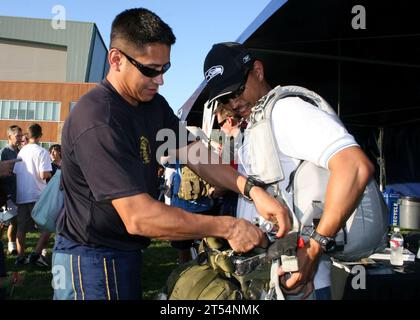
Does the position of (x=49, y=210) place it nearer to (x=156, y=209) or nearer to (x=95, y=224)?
(x=95, y=224)

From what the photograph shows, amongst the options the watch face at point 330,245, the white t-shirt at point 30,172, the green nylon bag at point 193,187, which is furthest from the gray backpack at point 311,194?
the white t-shirt at point 30,172

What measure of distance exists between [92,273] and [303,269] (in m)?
0.95

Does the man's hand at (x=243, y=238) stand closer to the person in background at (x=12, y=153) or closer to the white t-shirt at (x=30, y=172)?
the white t-shirt at (x=30, y=172)

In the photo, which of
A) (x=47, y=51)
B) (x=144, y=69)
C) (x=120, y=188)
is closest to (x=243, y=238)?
(x=120, y=188)

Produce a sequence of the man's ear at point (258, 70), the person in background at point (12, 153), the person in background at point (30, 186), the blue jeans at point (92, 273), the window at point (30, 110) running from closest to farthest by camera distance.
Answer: the blue jeans at point (92, 273)
the man's ear at point (258, 70)
the person in background at point (30, 186)
the person in background at point (12, 153)
the window at point (30, 110)


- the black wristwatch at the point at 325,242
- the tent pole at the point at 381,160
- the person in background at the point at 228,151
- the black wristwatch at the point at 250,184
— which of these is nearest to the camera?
the black wristwatch at the point at 325,242

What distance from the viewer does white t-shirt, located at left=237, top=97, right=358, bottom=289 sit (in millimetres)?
1572

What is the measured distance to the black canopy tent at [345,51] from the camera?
4.88m

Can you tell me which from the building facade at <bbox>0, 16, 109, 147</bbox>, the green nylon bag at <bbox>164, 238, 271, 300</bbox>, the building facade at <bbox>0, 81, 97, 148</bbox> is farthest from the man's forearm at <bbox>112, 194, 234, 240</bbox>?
the building facade at <bbox>0, 16, 109, 147</bbox>

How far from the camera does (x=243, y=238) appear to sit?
5.62 ft

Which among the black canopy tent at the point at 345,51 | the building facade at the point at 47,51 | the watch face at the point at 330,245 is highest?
the building facade at the point at 47,51

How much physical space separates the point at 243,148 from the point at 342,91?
23.8 feet

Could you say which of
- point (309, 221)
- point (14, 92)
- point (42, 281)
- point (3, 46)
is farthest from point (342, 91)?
point (3, 46)

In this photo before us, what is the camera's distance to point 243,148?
2.11 m
